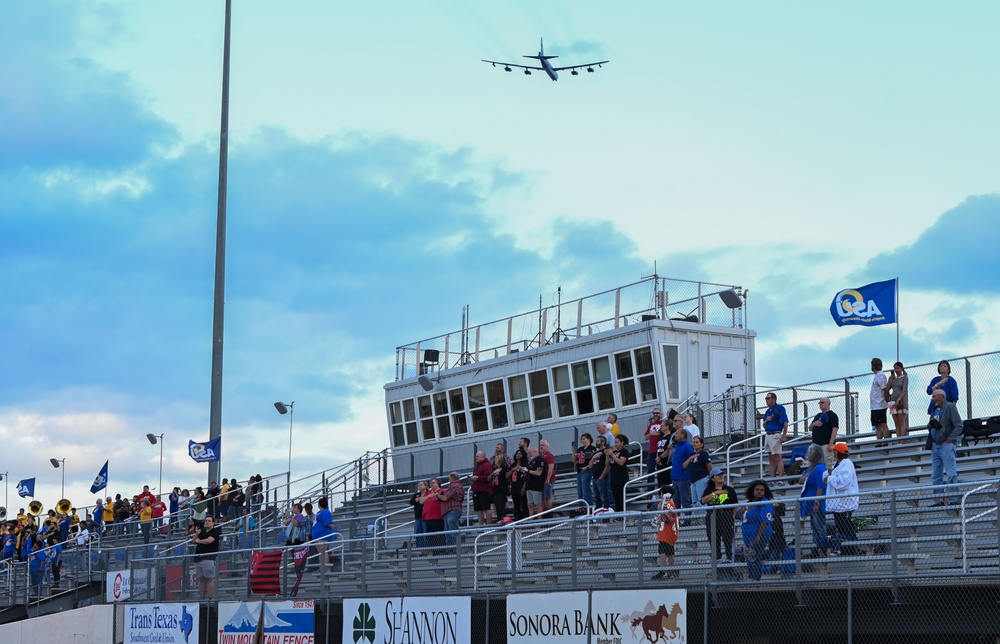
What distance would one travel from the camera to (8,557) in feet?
122

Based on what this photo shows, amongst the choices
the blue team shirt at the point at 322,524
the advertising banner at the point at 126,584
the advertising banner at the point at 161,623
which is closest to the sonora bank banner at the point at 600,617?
the blue team shirt at the point at 322,524

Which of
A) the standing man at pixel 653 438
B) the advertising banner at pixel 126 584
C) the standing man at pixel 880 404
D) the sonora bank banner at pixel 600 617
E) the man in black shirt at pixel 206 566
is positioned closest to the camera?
the sonora bank banner at pixel 600 617

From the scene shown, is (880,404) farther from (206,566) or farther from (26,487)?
(26,487)

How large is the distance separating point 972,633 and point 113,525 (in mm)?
27015

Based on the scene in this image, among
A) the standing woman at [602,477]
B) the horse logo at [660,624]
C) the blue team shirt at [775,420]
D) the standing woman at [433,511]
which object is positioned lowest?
the horse logo at [660,624]

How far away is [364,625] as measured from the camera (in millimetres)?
19391

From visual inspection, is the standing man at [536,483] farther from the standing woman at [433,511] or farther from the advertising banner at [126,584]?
the advertising banner at [126,584]

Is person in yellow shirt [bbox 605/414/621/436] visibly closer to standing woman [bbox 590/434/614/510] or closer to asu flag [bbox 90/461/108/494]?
standing woman [bbox 590/434/614/510]

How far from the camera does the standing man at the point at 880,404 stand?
850 inches

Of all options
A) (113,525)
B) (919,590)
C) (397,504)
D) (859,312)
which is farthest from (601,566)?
(113,525)

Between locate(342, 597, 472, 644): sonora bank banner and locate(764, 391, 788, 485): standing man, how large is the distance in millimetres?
6368

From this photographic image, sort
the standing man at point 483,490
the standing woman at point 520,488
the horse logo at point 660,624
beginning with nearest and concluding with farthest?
the horse logo at point 660,624
the standing woman at point 520,488
the standing man at point 483,490

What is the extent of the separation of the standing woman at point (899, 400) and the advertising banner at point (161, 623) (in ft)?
38.4

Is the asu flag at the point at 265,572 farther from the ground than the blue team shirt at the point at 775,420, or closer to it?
closer to it
